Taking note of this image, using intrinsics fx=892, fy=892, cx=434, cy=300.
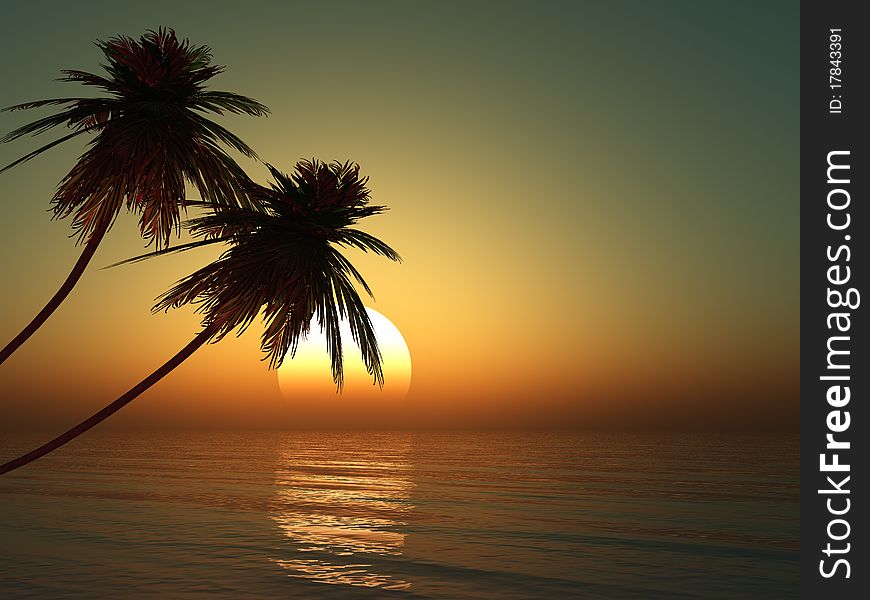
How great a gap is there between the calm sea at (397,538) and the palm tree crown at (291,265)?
9.12 meters

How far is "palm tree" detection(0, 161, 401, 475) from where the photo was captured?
10.5m

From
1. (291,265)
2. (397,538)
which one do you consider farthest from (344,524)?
(291,265)

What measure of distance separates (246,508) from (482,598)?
21.1m

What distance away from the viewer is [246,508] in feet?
123

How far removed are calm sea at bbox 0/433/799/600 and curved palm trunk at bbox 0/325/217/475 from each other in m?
9.46

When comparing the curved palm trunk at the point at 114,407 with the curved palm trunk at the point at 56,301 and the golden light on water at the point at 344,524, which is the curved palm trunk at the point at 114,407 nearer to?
the curved palm trunk at the point at 56,301

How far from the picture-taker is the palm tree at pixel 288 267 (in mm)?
10469

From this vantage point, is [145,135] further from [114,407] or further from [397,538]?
[397,538]

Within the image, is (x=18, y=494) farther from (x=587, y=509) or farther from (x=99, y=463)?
(x=99, y=463)

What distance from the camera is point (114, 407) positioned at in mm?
9469

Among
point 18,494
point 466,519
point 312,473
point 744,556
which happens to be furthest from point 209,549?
point 312,473

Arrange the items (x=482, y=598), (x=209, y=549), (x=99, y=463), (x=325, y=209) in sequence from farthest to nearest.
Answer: (x=99, y=463) < (x=209, y=549) < (x=482, y=598) < (x=325, y=209)

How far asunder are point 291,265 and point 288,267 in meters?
0.06

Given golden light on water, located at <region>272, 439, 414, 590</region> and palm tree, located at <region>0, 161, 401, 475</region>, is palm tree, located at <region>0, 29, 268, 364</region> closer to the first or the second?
palm tree, located at <region>0, 161, 401, 475</region>
